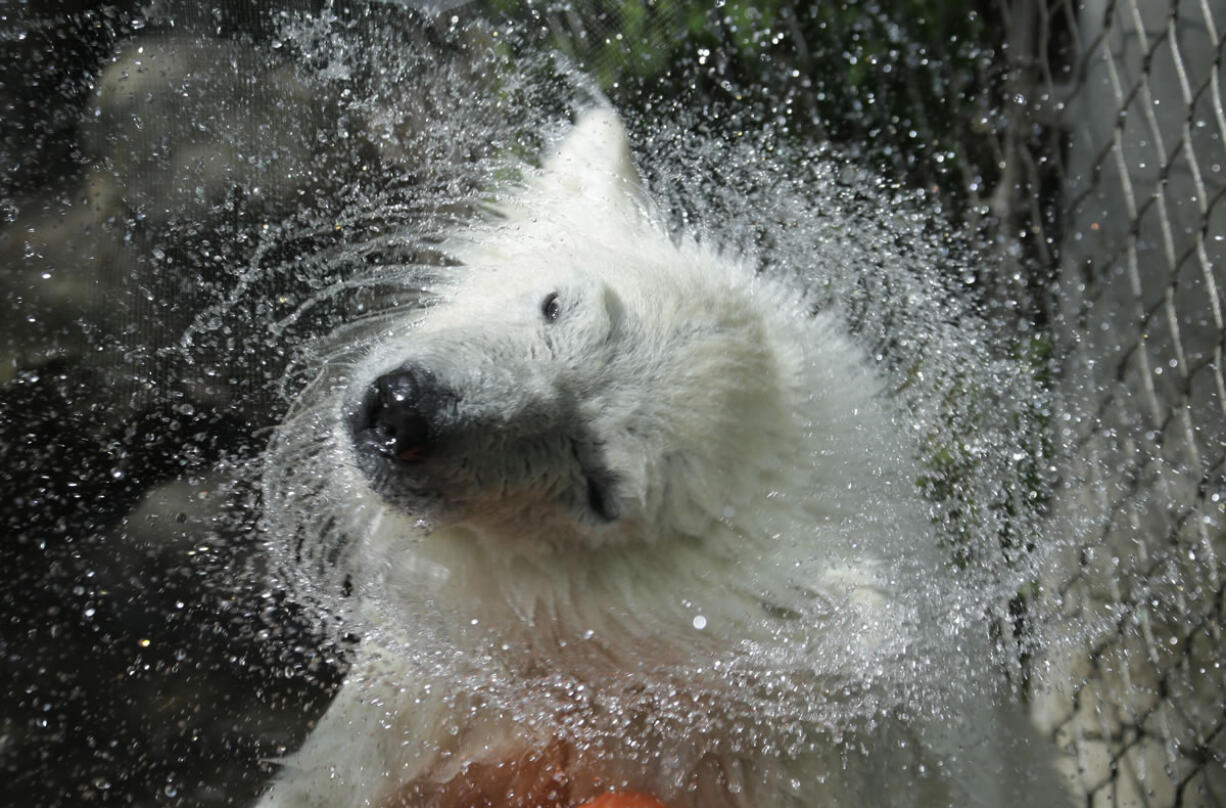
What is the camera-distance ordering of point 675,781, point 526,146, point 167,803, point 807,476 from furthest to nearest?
point 526,146 < point 167,803 < point 675,781 < point 807,476

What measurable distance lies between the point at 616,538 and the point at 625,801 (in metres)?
0.49

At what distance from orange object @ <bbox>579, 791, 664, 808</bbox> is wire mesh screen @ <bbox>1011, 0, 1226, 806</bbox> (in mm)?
1231

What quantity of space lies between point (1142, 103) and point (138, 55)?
2.69 m

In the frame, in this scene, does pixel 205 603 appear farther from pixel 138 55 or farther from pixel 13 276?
pixel 138 55

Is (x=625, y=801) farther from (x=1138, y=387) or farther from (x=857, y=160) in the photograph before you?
(x=857, y=160)

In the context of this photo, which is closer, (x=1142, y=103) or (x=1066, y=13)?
(x=1142, y=103)

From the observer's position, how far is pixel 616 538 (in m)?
1.43

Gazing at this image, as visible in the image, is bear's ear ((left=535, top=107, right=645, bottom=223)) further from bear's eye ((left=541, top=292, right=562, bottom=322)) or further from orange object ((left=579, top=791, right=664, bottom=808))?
orange object ((left=579, top=791, right=664, bottom=808))

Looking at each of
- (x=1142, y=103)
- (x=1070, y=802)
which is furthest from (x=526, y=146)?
(x=1070, y=802)

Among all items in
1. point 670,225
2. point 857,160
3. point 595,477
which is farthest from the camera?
point 857,160

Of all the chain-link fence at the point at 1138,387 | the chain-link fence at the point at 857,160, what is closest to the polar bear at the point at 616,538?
the chain-link fence at the point at 857,160

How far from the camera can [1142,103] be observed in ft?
9.09

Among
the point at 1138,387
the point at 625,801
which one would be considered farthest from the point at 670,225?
the point at 1138,387

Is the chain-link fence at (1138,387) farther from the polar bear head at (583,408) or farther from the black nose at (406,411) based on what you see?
the black nose at (406,411)
